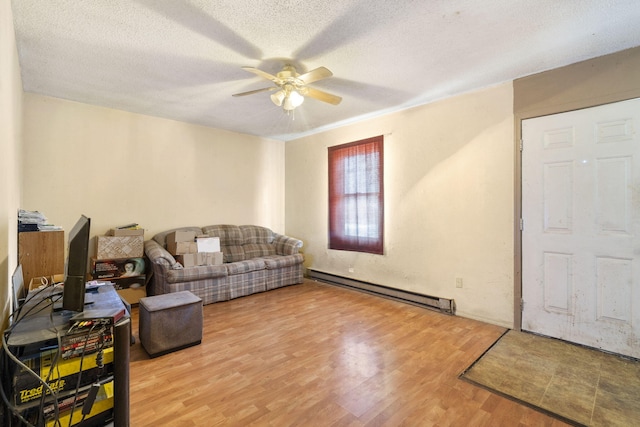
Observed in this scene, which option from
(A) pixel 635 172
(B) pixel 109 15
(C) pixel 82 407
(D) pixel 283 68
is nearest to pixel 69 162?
(B) pixel 109 15

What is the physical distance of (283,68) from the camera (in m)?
2.62

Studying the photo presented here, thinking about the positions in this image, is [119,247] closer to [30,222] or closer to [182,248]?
[182,248]

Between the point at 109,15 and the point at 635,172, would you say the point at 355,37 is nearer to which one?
the point at 109,15

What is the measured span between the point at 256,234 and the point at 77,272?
370 cm

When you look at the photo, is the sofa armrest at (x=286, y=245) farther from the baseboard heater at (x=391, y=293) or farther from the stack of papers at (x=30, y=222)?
the stack of papers at (x=30, y=222)

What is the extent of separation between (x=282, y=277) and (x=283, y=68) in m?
2.95

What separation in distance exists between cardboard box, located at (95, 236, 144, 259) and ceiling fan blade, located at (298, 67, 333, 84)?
287 centimetres

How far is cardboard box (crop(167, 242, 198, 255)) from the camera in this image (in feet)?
12.3

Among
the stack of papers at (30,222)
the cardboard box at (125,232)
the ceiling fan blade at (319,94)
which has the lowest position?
the cardboard box at (125,232)

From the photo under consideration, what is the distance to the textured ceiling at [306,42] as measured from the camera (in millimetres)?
1908

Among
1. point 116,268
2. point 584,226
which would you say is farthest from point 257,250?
point 584,226

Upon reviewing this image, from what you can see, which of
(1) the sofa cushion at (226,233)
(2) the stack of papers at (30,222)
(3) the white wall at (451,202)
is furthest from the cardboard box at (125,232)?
(3) the white wall at (451,202)

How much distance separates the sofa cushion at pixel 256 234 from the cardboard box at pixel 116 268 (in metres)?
1.58

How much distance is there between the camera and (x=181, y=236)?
12.6ft
